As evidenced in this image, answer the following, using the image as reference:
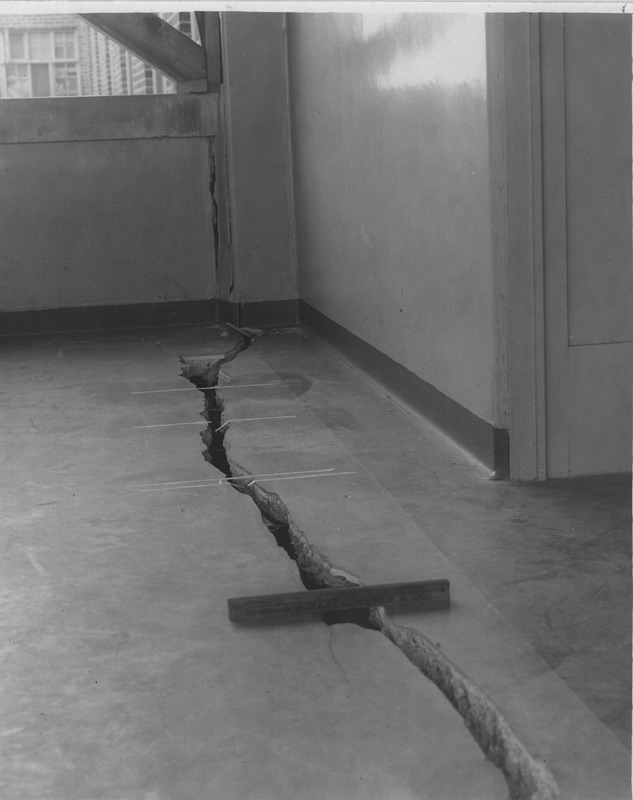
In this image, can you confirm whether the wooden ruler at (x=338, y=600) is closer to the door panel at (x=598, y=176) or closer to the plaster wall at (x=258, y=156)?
the door panel at (x=598, y=176)

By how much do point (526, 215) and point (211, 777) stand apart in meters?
2.10

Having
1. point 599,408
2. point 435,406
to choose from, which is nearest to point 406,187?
point 435,406

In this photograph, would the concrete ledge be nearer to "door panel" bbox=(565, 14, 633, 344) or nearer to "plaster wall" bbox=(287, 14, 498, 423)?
"plaster wall" bbox=(287, 14, 498, 423)

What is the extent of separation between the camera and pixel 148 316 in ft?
23.3

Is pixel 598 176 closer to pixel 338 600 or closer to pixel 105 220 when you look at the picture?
pixel 338 600

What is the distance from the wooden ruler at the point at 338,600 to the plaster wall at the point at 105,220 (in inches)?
197

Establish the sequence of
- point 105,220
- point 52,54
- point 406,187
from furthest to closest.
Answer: point 52,54
point 105,220
point 406,187

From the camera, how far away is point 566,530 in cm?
285

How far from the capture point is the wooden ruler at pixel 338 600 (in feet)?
7.57

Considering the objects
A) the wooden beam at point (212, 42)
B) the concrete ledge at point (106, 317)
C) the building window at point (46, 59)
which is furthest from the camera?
the building window at point (46, 59)

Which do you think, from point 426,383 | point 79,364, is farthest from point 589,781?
point 79,364


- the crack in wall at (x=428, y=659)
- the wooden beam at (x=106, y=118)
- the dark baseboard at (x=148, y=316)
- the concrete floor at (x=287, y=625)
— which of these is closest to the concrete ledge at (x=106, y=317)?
the dark baseboard at (x=148, y=316)

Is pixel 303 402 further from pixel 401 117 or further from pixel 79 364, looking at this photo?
pixel 79 364

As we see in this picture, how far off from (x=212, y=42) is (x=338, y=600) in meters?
5.35
